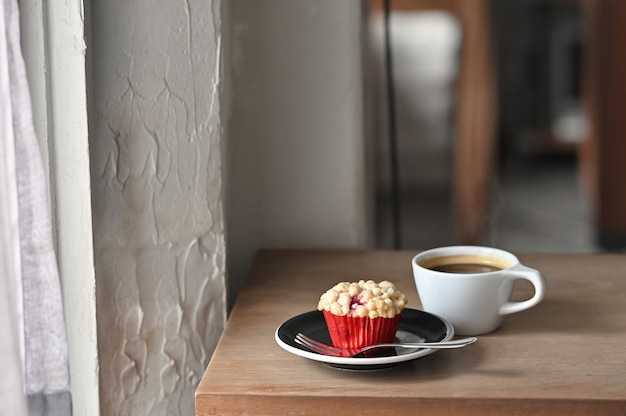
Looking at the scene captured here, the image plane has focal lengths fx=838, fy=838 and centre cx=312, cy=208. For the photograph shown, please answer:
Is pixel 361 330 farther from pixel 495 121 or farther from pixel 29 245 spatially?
pixel 495 121

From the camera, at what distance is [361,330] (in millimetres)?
753

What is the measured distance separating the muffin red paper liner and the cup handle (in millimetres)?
136

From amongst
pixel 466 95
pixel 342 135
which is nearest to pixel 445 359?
pixel 342 135

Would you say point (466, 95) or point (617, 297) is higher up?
point (466, 95)

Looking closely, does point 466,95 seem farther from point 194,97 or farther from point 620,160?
point 194,97

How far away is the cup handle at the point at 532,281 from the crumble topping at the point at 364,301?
130mm

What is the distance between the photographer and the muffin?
750mm

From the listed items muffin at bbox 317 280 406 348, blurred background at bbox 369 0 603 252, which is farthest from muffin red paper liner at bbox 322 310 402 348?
blurred background at bbox 369 0 603 252

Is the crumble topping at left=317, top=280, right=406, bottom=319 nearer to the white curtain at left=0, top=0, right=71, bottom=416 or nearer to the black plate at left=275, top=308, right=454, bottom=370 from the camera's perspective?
the black plate at left=275, top=308, right=454, bottom=370

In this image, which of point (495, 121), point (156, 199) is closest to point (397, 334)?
point (156, 199)

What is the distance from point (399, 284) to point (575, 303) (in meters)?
0.21

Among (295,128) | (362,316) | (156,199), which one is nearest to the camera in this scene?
(362,316)

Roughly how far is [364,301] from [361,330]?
0.03 m

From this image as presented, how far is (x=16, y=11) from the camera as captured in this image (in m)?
0.73
